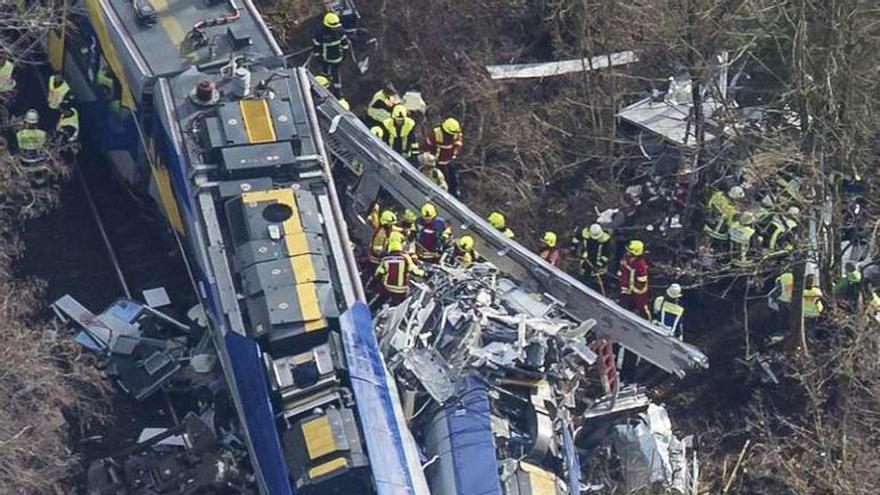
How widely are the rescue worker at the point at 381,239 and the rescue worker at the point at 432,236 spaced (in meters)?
0.37

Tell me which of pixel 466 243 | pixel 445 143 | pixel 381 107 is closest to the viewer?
pixel 466 243

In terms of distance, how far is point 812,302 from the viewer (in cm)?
2036

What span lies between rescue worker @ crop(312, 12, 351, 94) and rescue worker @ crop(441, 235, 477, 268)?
395cm

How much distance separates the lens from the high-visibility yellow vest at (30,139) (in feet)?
67.4

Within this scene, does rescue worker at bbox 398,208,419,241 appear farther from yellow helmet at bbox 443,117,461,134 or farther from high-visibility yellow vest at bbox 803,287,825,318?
high-visibility yellow vest at bbox 803,287,825,318

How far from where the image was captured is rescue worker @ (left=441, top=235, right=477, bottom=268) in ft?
64.9

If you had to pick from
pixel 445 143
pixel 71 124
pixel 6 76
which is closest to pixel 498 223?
pixel 445 143

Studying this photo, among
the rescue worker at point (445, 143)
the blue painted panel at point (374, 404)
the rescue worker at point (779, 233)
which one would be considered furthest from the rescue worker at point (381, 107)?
the rescue worker at point (779, 233)

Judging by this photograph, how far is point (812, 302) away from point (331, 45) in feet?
23.5

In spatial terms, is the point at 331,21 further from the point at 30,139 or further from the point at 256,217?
the point at 256,217

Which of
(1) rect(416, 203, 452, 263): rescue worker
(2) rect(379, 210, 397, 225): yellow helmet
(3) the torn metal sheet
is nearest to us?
(1) rect(416, 203, 452, 263): rescue worker

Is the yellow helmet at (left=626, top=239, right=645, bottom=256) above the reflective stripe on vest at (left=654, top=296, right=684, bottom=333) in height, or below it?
above

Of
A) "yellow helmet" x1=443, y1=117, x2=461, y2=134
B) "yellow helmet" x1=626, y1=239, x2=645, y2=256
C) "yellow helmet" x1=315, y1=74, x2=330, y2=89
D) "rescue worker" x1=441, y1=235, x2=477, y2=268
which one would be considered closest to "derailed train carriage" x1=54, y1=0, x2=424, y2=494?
"yellow helmet" x1=315, y1=74, x2=330, y2=89

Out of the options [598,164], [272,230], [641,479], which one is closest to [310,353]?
[272,230]
